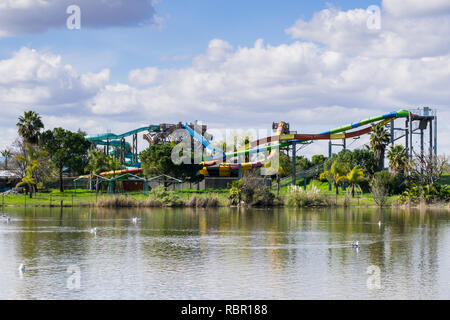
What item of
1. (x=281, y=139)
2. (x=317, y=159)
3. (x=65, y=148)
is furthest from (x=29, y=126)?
(x=317, y=159)

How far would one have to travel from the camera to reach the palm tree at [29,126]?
313ft

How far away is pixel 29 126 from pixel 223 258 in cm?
6775

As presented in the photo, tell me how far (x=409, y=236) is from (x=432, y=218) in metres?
16.6

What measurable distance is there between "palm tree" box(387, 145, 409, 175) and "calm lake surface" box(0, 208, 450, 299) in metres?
26.0

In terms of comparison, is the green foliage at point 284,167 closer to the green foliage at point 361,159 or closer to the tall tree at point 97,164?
the green foliage at point 361,159

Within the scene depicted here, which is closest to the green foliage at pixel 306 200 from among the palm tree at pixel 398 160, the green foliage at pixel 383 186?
the green foliage at pixel 383 186

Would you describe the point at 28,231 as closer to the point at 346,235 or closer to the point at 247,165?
the point at 346,235

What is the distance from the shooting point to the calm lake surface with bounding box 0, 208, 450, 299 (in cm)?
2694

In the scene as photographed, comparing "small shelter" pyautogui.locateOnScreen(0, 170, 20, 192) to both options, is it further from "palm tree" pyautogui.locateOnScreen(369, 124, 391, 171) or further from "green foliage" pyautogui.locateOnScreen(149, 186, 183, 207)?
"palm tree" pyautogui.locateOnScreen(369, 124, 391, 171)

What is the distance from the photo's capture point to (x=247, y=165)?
102 meters

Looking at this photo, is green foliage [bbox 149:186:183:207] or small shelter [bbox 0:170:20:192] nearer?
Answer: green foliage [bbox 149:186:183:207]

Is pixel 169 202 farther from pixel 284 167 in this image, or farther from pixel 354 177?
pixel 284 167

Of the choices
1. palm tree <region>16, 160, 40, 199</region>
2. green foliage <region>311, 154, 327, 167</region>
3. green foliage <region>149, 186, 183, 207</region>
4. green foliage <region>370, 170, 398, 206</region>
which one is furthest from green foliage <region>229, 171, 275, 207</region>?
green foliage <region>311, 154, 327, 167</region>
